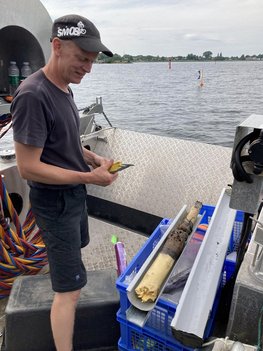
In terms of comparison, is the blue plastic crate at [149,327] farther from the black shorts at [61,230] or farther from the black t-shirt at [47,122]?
the black t-shirt at [47,122]

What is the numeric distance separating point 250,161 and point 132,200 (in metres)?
2.51

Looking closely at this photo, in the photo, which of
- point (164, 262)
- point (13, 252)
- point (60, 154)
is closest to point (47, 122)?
point (60, 154)

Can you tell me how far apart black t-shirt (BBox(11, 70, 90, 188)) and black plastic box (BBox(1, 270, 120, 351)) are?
0.79m

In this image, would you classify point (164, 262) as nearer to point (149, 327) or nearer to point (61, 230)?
point (149, 327)

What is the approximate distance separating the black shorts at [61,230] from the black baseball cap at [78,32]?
726 mm

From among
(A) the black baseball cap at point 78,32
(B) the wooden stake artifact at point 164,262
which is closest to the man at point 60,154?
(A) the black baseball cap at point 78,32

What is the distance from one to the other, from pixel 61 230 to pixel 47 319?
0.65 m

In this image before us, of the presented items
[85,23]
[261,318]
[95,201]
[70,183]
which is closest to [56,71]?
[85,23]

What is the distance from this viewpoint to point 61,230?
1.70 metres

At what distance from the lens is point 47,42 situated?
8.22 feet

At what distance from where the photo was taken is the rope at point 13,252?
96.3 inches

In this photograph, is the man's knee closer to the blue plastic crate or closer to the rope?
the blue plastic crate

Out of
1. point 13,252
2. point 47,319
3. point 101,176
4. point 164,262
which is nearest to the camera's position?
point 101,176

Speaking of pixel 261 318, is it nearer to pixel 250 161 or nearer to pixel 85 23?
pixel 250 161
